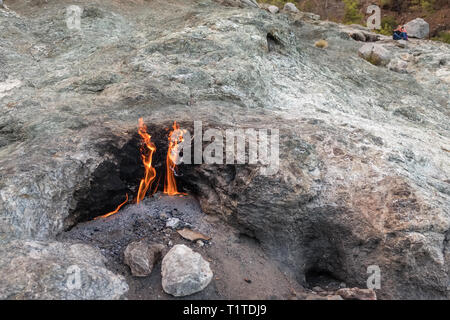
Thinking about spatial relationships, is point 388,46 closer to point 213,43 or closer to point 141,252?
point 213,43

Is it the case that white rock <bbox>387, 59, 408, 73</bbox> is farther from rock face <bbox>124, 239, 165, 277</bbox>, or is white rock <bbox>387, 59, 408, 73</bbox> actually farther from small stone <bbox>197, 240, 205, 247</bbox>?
rock face <bbox>124, 239, 165, 277</bbox>

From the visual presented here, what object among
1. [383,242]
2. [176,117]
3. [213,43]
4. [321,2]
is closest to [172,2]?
[213,43]

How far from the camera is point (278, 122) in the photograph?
6.71 meters

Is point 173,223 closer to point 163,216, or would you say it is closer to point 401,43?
point 163,216

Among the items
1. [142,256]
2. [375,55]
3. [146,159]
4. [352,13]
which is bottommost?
[142,256]

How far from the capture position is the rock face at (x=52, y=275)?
3.76 metres

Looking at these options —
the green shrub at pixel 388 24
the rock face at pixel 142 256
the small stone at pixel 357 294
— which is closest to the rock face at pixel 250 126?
the rock face at pixel 142 256

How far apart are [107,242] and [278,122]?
12.4 ft

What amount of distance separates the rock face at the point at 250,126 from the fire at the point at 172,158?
0.25 metres

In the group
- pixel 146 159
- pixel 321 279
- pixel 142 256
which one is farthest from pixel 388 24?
pixel 142 256

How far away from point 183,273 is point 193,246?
0.87 m

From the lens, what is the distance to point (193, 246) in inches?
206

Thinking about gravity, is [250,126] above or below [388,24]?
below

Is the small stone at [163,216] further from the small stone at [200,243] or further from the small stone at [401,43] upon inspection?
the small stone at [401,43]
